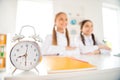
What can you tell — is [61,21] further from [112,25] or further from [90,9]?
[112,25]

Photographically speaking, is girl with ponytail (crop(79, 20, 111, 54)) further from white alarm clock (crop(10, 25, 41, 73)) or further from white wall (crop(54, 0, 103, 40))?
white alarm clock (crop(10, 25, 41, 73))

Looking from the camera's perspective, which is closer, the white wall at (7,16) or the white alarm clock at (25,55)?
the white alarm clock at (25,55)

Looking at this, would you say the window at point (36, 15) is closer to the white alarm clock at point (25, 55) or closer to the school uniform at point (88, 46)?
the school uniform at point (88, 46)

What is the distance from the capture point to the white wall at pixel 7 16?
896 mm

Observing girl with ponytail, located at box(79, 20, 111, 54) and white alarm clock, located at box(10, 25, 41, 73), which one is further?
girl with ponytail, located at box(79, 20, 111, 54)

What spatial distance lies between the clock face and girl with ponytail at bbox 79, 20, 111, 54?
0.71 metres

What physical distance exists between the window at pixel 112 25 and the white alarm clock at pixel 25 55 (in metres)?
0.90

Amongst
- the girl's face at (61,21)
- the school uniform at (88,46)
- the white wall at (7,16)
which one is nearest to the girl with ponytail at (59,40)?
the girl's face at (61,21)

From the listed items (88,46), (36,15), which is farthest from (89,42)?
(36,15)

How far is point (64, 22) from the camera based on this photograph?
106cm

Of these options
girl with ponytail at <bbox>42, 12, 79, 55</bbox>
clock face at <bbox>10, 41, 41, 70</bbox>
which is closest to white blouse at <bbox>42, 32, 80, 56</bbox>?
girl with ponytail at <bbox>42, 12, 79, 55</bbox>

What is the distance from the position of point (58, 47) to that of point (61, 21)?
25 cm

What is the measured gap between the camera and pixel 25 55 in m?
0.46

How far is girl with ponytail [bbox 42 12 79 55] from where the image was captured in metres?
0.98
